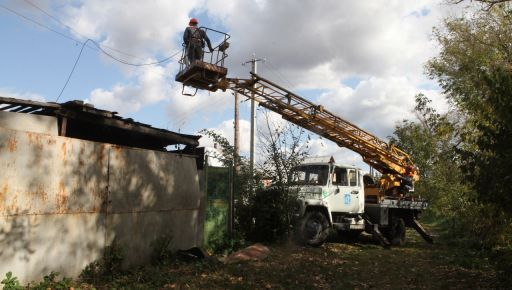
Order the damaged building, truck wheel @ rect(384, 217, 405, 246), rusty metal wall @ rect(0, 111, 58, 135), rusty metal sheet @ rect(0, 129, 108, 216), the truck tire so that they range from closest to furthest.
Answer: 1. rusty metal sheet @ rect(0, 129, 108, 216)
2. the damaged building
3. rusty metal wall @ rect(0, 111, 58, 135)
4. the truck tire
5. truck wheel @ rect(384, 217, 405, 246)

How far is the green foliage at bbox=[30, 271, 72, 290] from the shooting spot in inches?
251

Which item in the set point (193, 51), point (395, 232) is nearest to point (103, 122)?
point (193, 51)

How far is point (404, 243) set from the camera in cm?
1527

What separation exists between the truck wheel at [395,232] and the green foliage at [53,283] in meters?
11.1

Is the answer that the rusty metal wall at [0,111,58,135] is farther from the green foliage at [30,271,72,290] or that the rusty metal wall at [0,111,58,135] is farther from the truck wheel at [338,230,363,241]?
the truck wheel at [338,230,363,241]

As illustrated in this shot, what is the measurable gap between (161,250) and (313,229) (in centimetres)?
508

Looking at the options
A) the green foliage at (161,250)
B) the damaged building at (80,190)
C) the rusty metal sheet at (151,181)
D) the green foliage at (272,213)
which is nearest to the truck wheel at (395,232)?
the green foliage at (272,213)

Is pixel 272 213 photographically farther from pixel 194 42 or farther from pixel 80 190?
pixel 80 190

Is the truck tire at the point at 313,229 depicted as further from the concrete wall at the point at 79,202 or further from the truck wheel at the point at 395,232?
the concrete wall at the point at 79,202

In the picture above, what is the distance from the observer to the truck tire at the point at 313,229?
39.7 ft

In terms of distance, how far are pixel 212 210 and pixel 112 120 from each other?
3.86 metres

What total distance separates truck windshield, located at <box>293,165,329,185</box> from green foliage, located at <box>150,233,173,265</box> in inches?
199

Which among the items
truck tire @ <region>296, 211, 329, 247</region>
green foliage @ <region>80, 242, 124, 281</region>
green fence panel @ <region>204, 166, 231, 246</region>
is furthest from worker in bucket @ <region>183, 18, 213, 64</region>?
truck tire @ <region>296, 211, 329, 247</region>

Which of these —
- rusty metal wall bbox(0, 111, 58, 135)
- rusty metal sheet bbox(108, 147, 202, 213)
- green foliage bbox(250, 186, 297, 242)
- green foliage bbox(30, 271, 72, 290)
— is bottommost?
green foliage bbox(30, 271, 72, 290)
